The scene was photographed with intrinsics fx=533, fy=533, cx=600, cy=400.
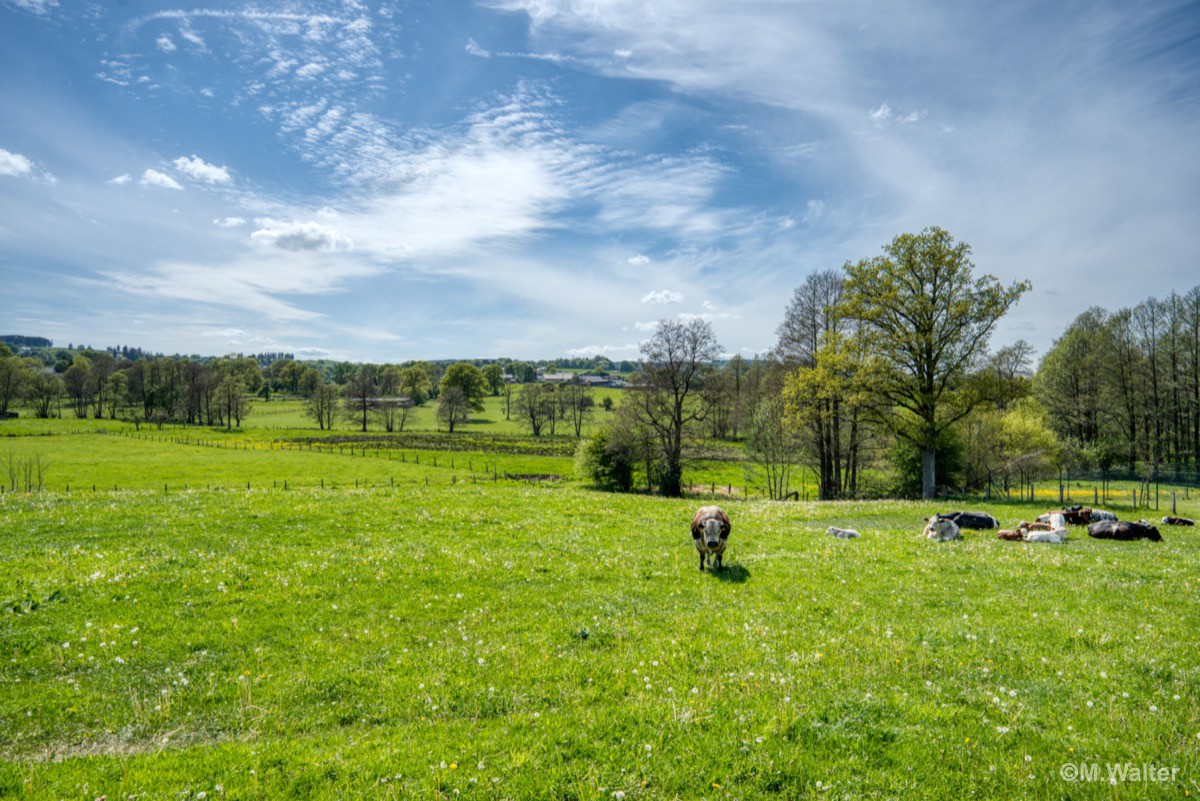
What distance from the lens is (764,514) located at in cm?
2531

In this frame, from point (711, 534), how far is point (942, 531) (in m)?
11.1

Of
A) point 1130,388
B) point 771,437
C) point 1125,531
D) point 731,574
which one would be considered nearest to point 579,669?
point 731,574

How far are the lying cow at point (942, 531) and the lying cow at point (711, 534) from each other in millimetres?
9902

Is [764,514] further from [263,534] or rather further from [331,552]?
[263,534]

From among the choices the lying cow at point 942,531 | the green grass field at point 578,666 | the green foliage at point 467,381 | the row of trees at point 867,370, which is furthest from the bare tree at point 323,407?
the lying cow at point 942,531

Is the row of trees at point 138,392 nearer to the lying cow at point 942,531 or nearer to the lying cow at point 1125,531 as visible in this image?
the lying cow at point 942,531

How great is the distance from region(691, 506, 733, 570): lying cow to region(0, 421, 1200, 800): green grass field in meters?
0.68

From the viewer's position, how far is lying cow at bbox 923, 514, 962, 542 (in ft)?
66.2

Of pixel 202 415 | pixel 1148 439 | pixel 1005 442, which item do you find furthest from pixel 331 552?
pixel 202 415

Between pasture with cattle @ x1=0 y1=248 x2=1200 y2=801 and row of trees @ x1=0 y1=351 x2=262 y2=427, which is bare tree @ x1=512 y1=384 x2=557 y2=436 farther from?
pasture with cattle @ x1=0 y1=248 x2=1200 y2=801

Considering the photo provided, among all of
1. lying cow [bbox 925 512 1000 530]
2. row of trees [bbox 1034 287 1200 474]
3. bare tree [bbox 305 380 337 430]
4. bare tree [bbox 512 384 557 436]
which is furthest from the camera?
bare tree [bbox 305 380 337 430]

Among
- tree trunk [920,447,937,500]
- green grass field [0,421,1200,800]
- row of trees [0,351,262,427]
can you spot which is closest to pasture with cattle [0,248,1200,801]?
green grass field [0,421,1200,800]

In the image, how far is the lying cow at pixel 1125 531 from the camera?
20250 millimetres

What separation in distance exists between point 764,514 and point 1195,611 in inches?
581
